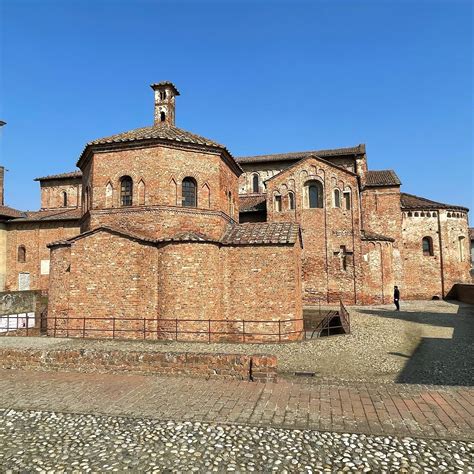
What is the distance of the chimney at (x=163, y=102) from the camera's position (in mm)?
19422

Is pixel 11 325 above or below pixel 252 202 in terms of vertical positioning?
below

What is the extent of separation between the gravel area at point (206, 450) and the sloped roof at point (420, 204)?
2862 cm

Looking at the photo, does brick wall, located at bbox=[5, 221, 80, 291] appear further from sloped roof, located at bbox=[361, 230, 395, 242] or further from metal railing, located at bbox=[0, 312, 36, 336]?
sloped roof, located at bbox=[361, 230, 395, 242]

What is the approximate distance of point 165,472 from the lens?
454cm

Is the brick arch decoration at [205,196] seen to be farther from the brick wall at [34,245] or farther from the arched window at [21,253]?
the arched window at [21,253]

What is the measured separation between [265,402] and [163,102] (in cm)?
1707

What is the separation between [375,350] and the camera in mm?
11984

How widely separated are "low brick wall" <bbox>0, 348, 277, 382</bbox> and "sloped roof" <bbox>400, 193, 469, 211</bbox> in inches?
1056

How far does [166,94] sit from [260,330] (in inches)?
534

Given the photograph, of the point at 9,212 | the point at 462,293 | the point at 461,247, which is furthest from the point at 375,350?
the point at 9,212

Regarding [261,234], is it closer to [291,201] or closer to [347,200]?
[291,201]

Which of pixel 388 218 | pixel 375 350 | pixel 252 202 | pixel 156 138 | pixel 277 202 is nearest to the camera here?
pixel 375 350

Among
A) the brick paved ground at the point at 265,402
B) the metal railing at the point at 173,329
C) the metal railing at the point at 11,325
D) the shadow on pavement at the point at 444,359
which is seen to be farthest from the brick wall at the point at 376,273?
the metal railing at the point at 11,325

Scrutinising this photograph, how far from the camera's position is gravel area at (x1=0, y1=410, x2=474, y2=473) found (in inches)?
182
